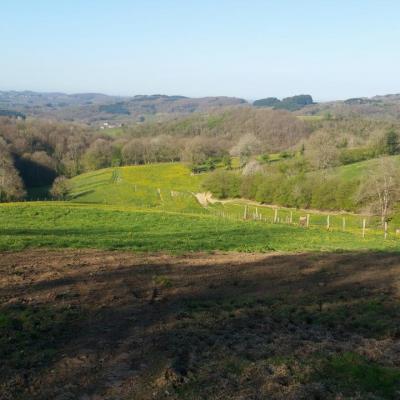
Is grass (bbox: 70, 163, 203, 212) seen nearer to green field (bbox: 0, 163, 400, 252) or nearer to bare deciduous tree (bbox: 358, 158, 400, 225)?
bare deciduous tree (bbox: 358, 158, 400, 225)

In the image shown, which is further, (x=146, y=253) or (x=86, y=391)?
(x=146, y=253)

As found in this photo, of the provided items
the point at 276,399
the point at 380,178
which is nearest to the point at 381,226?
the point at 380,178

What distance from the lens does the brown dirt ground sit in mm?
7590

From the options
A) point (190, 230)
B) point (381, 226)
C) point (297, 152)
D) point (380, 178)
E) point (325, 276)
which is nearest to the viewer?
point (325, 276)

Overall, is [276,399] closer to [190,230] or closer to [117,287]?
[117,287]

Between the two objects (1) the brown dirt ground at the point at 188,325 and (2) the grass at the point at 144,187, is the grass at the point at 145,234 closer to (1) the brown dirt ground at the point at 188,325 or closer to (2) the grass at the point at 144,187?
(1) the brown dirt ground at the point at 188,325

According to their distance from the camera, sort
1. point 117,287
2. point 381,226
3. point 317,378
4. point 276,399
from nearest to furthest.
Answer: point 276,399
point 317,378
point 117,287
point 381,226

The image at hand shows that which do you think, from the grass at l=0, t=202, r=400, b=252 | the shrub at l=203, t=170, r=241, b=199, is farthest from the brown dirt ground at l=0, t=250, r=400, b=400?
the shrub at l=203, t=170, r=241, b=199

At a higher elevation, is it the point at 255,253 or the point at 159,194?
the point at 255,253

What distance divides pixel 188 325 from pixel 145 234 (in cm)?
1473

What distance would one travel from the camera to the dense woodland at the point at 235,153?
6756 cm

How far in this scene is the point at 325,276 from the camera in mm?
15047

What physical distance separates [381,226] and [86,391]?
149ft

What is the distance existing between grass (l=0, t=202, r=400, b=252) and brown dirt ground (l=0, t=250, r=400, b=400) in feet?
10.5
